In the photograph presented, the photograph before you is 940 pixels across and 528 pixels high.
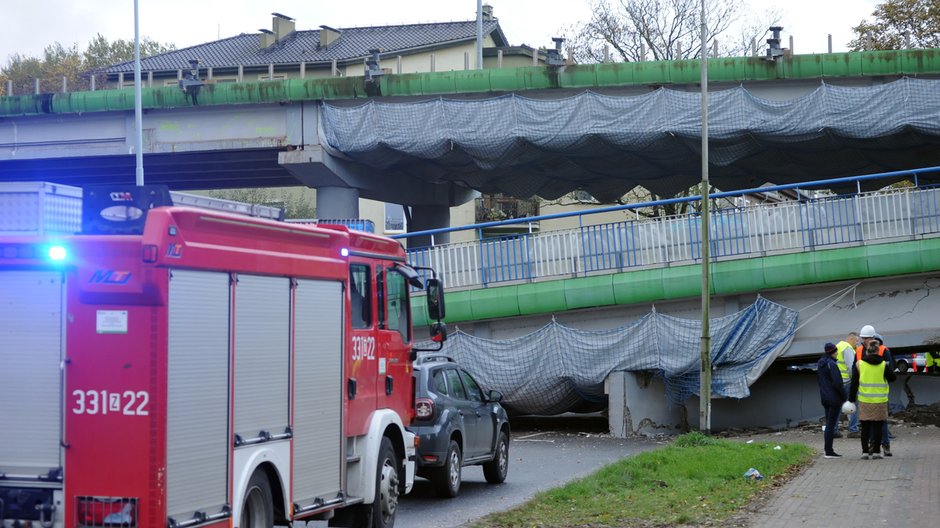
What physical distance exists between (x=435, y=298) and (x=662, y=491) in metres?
3.32

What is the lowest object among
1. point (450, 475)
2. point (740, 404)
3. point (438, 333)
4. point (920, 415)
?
point (450, 475)

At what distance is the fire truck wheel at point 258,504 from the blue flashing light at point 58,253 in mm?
2045

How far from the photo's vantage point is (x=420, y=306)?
25.1 m

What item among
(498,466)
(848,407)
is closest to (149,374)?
(498,466)

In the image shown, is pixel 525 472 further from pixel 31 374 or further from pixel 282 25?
pixel 282 25

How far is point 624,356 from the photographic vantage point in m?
23.5

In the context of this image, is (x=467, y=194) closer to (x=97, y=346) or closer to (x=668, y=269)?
(x=668, y=269)

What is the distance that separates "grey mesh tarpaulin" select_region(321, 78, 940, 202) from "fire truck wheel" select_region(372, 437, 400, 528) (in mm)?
18551

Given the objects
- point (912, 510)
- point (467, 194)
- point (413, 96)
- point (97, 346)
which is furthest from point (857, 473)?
point (467, 194)

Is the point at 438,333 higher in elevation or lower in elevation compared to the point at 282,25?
lower

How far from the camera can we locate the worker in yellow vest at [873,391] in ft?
54.4

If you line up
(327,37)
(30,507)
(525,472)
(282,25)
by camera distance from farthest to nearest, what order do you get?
1. (282,25)
2. (327,37)
3. (525,472)
4. (30,507)

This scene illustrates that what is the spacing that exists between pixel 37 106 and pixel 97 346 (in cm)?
2879

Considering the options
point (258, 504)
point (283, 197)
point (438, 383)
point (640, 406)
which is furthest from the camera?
point (283, 197)
